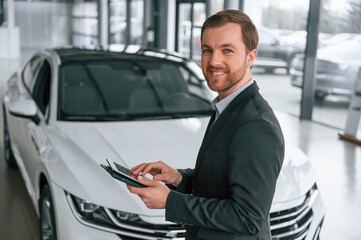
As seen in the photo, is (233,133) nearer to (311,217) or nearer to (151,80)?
(311,217)

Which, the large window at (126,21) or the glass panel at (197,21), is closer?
the glass panel at (197,21)

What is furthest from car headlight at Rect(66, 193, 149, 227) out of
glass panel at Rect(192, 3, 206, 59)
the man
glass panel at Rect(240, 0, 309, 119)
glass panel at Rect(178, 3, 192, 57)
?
glass panel at Rect(178, 3, 192, 57)

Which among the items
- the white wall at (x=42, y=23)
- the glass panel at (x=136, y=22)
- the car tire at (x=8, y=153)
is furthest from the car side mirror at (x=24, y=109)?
the white wall at (x=42, y=23)

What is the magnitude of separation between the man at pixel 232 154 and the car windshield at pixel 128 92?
2022 millimetres

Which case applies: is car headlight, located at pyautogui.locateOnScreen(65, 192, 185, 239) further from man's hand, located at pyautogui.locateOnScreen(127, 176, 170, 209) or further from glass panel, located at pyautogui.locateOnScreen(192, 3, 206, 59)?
glass panel, located at pyautogui.locateOnScreen(192, 3, 206, 59)

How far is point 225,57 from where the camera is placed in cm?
127

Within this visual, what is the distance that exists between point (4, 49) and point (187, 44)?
771cm

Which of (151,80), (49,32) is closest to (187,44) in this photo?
(151,80)

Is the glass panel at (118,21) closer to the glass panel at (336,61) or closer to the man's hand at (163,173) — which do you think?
the glass panel at (336,61)

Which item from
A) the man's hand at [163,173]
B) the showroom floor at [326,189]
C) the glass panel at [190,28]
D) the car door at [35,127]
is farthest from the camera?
the glass panel at [190,28]

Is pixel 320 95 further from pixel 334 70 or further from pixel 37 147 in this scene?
pixel 37 147

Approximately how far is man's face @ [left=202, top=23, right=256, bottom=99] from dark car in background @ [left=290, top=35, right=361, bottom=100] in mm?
6052

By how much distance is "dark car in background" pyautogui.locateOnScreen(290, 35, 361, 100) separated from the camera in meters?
7.20

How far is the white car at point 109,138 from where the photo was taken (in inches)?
91.4
